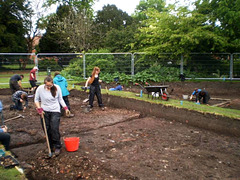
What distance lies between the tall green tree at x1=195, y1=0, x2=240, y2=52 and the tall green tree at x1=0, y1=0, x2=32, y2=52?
2213cm

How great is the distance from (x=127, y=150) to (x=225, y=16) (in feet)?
36.8

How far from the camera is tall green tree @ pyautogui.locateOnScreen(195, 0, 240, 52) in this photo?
12.8 meters

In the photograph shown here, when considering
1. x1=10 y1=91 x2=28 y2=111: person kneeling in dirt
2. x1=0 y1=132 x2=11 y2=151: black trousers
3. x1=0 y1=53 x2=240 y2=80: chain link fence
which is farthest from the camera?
x1=0 y1=53 x2=240 y2=80: chain link fence

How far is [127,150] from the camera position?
5180 mm

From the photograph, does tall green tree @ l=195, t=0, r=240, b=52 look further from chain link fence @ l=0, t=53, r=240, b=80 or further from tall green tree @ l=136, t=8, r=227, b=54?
chain link fence @ l=0, t=53, r=240, b=80

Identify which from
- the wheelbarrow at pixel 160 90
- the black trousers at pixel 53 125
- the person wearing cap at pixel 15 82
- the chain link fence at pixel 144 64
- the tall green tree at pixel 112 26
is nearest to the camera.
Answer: the black trousers at pixel 53 125

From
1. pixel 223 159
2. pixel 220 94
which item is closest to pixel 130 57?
pixel 220 94

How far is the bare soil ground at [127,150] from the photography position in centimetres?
416

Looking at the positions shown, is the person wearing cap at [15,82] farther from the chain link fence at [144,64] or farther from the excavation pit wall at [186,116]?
the chain link fence at [144,64]

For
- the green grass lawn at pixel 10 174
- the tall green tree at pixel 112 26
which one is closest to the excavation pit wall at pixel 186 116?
the green grass lawn at pixel 10 174

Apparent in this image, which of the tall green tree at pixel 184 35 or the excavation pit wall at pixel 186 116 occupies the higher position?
the tall green tree at pixel 184 35

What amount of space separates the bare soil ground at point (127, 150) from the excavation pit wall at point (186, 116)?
22 centimetres

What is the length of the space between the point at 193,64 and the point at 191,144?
1075 cm

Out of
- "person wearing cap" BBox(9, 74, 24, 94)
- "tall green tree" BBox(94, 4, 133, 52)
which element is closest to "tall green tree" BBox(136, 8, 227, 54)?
"tall green tree" BBox(94, 4, 133, 52)
